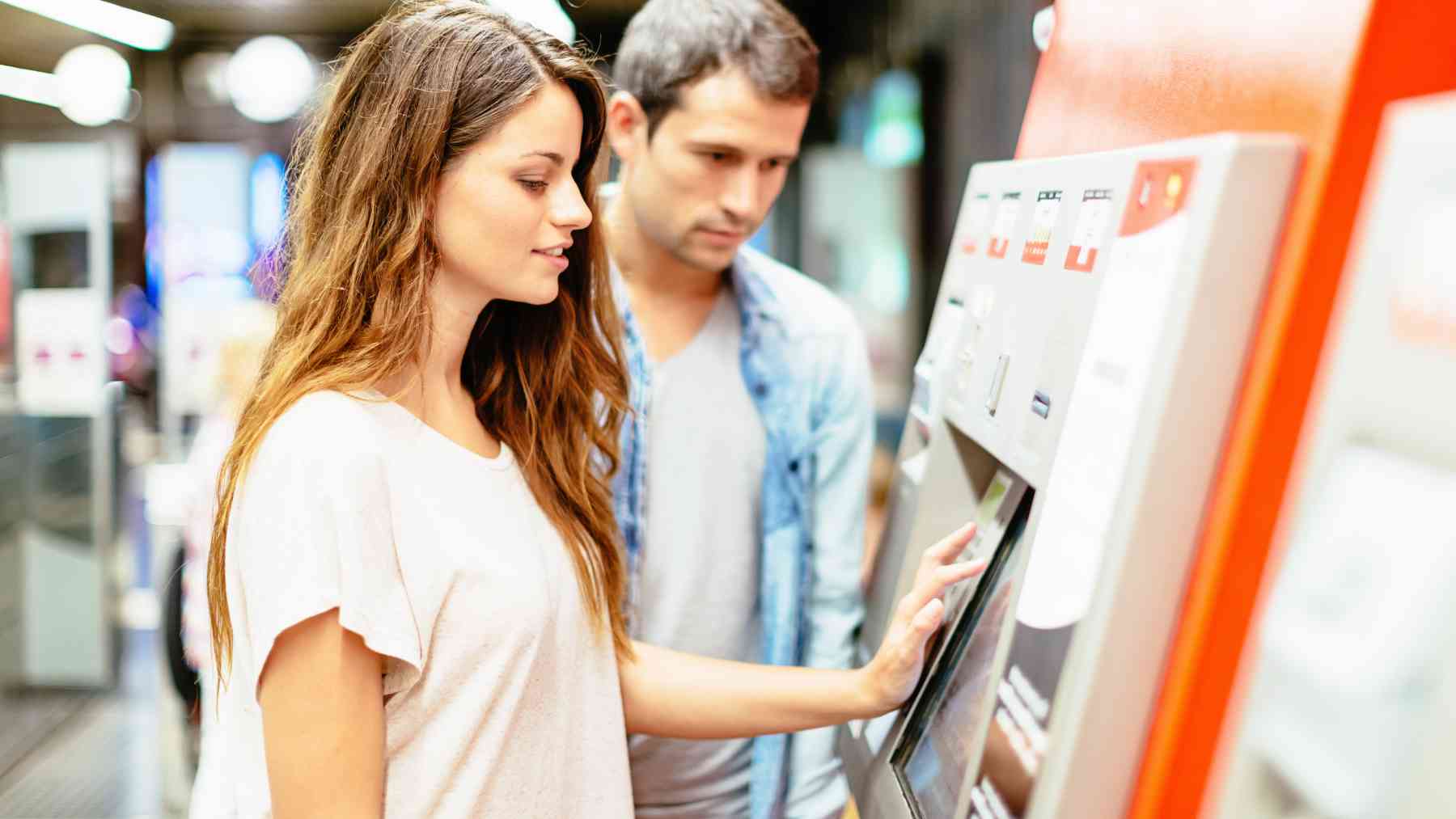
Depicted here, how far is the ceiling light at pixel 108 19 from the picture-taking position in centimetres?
433

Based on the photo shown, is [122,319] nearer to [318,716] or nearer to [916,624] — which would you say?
[318,716]

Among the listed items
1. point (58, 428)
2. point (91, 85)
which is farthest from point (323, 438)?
point (91, 85)

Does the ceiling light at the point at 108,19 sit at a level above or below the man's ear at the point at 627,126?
above

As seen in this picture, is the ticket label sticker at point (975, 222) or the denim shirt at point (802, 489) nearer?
the ticket label sticker at point (975, 222)

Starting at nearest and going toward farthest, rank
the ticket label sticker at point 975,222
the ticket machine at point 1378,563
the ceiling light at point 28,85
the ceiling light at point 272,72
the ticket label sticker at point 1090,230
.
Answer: the ticket machine at point 1378,563 → the ticket label sticker at point 1090,230 → the ticket label sticker at point 975,222 → the ceiling light at point 28,85 → the ceiling light at point 272,72

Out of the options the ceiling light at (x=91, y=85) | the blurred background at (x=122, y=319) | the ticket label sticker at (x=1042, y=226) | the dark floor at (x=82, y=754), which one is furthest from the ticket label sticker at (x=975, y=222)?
the ceiling light at (x=91, y=85)

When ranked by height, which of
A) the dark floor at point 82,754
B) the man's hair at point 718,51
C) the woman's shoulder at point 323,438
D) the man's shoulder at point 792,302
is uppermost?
the man's hair at point 718,51

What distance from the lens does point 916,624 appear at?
1229mm

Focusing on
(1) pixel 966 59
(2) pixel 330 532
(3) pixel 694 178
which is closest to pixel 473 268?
(2) pixel 330 532

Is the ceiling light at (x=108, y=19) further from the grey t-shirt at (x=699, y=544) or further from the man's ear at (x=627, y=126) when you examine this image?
the grey t-shirt at (x=699, y=544)

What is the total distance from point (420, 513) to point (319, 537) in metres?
0.12

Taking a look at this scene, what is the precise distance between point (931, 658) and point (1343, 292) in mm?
701

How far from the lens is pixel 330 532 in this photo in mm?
1067

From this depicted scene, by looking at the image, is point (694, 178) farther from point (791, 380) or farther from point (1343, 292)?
point (1343, 292)
